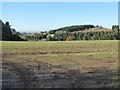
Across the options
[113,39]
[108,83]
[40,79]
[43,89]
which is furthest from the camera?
[113,39]

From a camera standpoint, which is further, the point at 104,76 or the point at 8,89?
the point at 104,76

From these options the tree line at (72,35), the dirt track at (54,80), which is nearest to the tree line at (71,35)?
the tree line at (72,35)

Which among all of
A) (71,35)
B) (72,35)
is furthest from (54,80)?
(71,35)

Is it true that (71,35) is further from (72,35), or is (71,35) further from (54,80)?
(54,80)

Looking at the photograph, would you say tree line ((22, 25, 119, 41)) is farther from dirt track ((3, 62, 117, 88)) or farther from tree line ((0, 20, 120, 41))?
dirt track ((3, 62, 117, 88))

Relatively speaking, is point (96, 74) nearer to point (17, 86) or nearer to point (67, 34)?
point (17, 86)

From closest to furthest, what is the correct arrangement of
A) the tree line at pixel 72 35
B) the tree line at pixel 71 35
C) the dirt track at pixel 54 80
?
the dirt track at pixel 54 80 < the tree line at pixel 72 35 < the tree line at pixel 71 35

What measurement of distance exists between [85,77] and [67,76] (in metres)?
0.54

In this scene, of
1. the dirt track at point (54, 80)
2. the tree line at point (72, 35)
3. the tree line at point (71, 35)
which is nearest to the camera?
the dirt track at point (54, 80)

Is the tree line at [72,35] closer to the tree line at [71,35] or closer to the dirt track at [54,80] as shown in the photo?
the tree line at [71,35]

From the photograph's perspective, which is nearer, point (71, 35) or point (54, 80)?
point (54, 80)

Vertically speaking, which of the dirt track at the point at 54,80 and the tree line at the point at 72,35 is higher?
the tree line at the point at 72,35

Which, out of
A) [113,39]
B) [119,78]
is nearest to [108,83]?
[119,78]

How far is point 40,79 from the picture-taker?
302 inches
